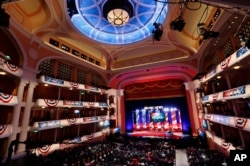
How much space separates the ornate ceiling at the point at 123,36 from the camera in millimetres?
11156

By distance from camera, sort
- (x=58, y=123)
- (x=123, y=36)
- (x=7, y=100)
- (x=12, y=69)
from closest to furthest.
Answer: (x=7, y=100) → (x=12, y=69) → (x=58, y=123) → (x=123, y=36)

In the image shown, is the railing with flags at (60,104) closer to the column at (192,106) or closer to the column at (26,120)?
the column at (26,120)

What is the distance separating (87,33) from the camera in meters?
15.3

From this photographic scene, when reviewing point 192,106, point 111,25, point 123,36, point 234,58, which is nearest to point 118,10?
point 111,25

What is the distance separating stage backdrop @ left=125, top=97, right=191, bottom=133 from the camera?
20.1 meters

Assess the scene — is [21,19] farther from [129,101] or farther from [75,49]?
[129,101]

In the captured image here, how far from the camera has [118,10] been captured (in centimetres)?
1292

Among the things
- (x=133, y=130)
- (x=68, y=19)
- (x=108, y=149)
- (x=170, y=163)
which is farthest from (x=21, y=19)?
(x=133, y=130)

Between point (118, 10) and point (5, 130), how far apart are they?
12846 millimetres

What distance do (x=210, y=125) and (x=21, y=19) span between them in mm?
20156

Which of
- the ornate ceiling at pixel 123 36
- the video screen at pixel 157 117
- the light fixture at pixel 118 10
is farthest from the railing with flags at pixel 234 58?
the video screen at pixel 157 117

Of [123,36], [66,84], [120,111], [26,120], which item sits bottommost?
[26,120]

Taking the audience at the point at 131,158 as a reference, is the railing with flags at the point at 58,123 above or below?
above

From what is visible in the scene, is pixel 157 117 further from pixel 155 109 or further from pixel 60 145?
pixel 60 145
